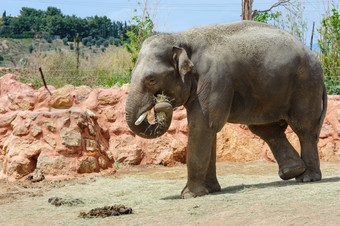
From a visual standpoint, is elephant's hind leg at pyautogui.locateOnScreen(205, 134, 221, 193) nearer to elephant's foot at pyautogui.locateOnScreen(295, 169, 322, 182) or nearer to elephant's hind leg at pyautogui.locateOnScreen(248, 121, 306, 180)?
elephant's hind leg at pyautogui.locateOnScreen(248, 121, 306, 180)

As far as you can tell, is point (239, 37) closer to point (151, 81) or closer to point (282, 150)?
point (151, 81)

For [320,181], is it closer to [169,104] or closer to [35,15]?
[169,104]

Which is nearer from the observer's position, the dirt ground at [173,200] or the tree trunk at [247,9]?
the dirt ground at [173,200]

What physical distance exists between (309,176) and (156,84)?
2.33 meters

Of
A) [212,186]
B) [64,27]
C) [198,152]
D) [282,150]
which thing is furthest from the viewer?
[64,27]

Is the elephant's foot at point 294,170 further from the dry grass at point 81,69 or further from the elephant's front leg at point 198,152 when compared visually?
the dry grass at point 81,69

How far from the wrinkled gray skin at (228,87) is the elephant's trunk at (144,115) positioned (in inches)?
0.4

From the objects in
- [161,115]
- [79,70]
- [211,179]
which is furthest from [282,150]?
[79,70]

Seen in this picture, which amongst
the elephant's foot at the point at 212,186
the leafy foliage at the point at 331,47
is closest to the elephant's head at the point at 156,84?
the elephant's foot at the point at 212,186

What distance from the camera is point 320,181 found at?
249 inches

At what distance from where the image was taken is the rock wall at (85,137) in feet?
28.0

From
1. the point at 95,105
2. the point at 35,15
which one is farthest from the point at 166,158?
the point at 35,15

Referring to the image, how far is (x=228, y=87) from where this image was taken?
230 inches

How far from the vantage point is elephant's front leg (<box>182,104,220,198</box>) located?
5773 millimetres
